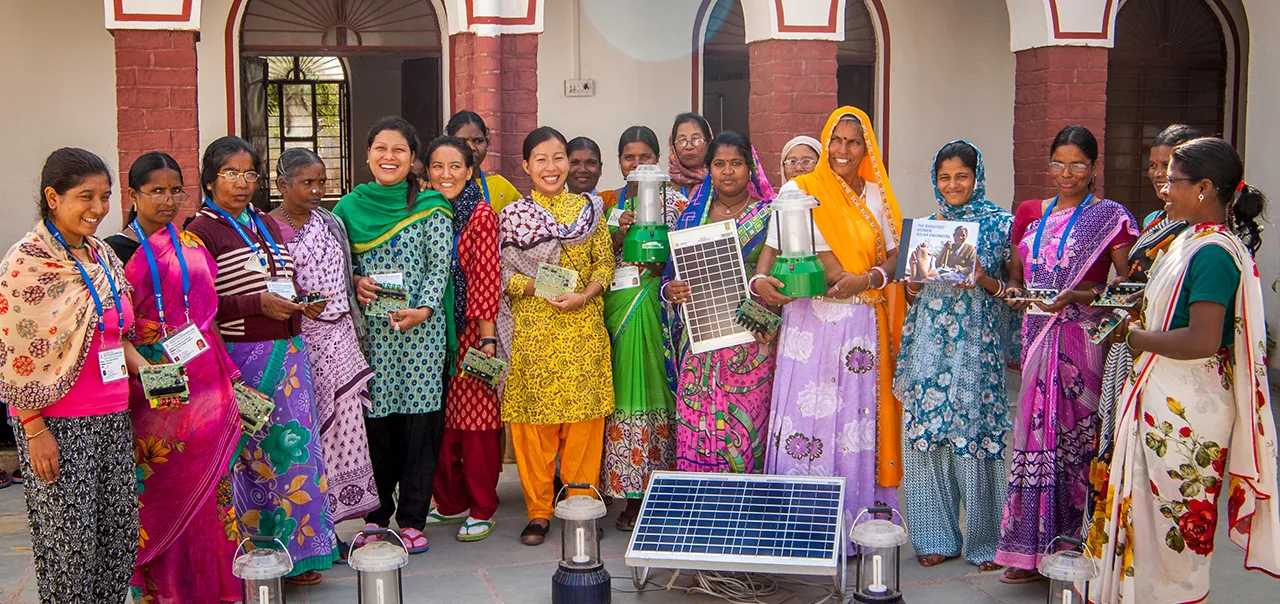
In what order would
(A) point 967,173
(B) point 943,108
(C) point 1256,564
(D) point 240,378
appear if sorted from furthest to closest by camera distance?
(B) point 943,108 → (A) point 967,173 → (D) point 240,378 → (C) point 1256,564

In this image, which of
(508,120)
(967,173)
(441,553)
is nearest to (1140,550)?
(967,173)

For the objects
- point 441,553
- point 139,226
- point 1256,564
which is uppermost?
point 139,226

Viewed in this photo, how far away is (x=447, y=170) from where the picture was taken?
205 inches

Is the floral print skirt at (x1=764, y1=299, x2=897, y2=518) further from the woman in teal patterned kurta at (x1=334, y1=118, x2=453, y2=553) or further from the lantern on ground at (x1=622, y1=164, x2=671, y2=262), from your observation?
the woman in teal patterned kurta at (x1=334, y1=118, x2=453, y2=553)

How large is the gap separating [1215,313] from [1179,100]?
6.99m

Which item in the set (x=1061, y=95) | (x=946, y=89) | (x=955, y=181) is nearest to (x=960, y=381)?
(x=955, y=181)

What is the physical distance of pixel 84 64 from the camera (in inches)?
351

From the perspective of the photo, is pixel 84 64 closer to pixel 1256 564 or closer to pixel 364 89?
pixel 364 89

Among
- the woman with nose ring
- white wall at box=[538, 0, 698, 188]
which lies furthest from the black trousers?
white wall at box=[538, 0, 698, 188]

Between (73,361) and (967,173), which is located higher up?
(967,173)

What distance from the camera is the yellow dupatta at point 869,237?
16.1 ft

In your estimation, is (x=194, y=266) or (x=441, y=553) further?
(x=441, y=553)

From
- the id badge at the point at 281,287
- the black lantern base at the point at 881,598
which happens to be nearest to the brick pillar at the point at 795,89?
the id badge at the point at 281,287

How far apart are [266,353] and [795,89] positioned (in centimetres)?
438
